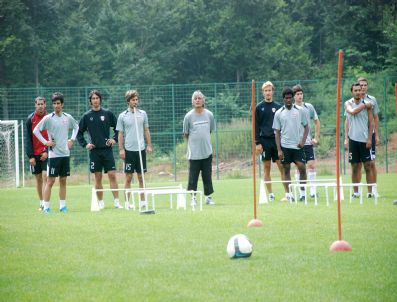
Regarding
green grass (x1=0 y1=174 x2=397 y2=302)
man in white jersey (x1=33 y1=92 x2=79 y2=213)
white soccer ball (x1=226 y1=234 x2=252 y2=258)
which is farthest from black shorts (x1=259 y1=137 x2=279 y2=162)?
white soccer ball (x1=226 y1=234 x2=252 y2=258)

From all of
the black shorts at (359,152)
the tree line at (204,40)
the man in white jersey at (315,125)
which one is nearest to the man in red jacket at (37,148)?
the man in white jersey at (315,125)

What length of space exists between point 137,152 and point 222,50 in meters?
38.9

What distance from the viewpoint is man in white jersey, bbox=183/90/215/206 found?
59.7 feet

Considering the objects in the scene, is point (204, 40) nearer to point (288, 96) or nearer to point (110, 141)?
point (288, 96)

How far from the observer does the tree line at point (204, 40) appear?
51406mm

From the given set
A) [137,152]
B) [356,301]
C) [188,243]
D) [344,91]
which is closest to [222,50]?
[344,91]

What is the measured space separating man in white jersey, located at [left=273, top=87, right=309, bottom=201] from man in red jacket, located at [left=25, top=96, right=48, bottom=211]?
449 centimetres

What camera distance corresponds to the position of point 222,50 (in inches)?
2233

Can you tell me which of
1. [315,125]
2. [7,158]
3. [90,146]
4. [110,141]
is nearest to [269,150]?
[315,125]

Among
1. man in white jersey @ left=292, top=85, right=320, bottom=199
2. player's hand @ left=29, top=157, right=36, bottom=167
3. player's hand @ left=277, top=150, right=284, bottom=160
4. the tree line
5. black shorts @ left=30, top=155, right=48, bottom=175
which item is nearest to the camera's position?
player's hand @ left=277, top=150, right=284, bottom=160

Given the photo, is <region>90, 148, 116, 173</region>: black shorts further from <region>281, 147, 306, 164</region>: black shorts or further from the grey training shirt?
<region>281, 147, 306, 164</region>: black shorts

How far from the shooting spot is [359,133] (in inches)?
707

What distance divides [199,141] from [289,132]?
5.67 feet

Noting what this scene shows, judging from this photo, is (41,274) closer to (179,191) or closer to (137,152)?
(179,191)
